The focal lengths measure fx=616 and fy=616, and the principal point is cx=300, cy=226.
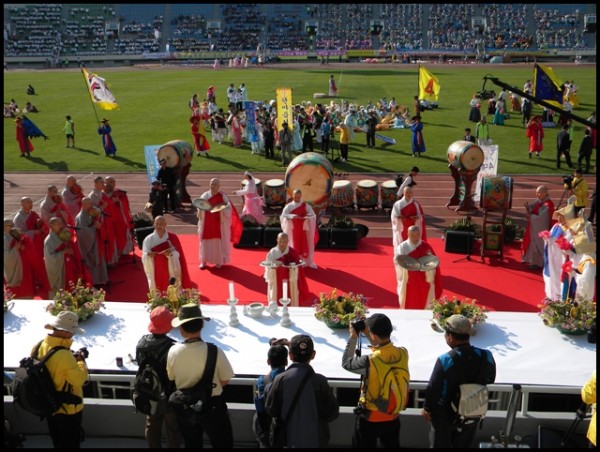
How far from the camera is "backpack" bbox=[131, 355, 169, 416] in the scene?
17.9 feet

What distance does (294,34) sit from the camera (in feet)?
258

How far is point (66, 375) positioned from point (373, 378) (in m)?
2.68

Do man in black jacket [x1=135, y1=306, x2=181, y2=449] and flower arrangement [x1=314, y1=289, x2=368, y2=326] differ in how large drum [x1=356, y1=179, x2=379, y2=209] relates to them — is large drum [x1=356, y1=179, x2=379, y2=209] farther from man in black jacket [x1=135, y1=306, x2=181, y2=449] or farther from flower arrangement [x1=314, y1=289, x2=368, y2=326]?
man in black jacket [x1=135, y1=306, x2=181, y2=449]

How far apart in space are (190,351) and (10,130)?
29.4 metres

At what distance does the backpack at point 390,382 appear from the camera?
5199mm

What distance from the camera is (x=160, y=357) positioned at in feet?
18.1

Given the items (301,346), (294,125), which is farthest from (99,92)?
(301,346)

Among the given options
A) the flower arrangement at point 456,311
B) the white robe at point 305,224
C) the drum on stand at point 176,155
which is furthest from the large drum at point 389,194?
the flower arrangement at point 456,311

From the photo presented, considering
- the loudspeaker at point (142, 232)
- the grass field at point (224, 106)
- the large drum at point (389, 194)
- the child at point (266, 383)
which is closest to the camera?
the child at point (266, 383)

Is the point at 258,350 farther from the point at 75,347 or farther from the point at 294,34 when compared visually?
the point at 294,34

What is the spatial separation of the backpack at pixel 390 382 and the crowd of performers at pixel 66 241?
236 inches

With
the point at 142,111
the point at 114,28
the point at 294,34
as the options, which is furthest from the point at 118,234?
the point at 114,28

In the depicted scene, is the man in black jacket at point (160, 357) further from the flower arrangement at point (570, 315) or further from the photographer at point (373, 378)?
the flower arrangement at point (570, 315)

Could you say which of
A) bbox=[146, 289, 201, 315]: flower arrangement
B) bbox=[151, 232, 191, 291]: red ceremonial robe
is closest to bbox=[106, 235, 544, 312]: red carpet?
bbox=[151, 232, 191, 291]: red ceremonial robe
